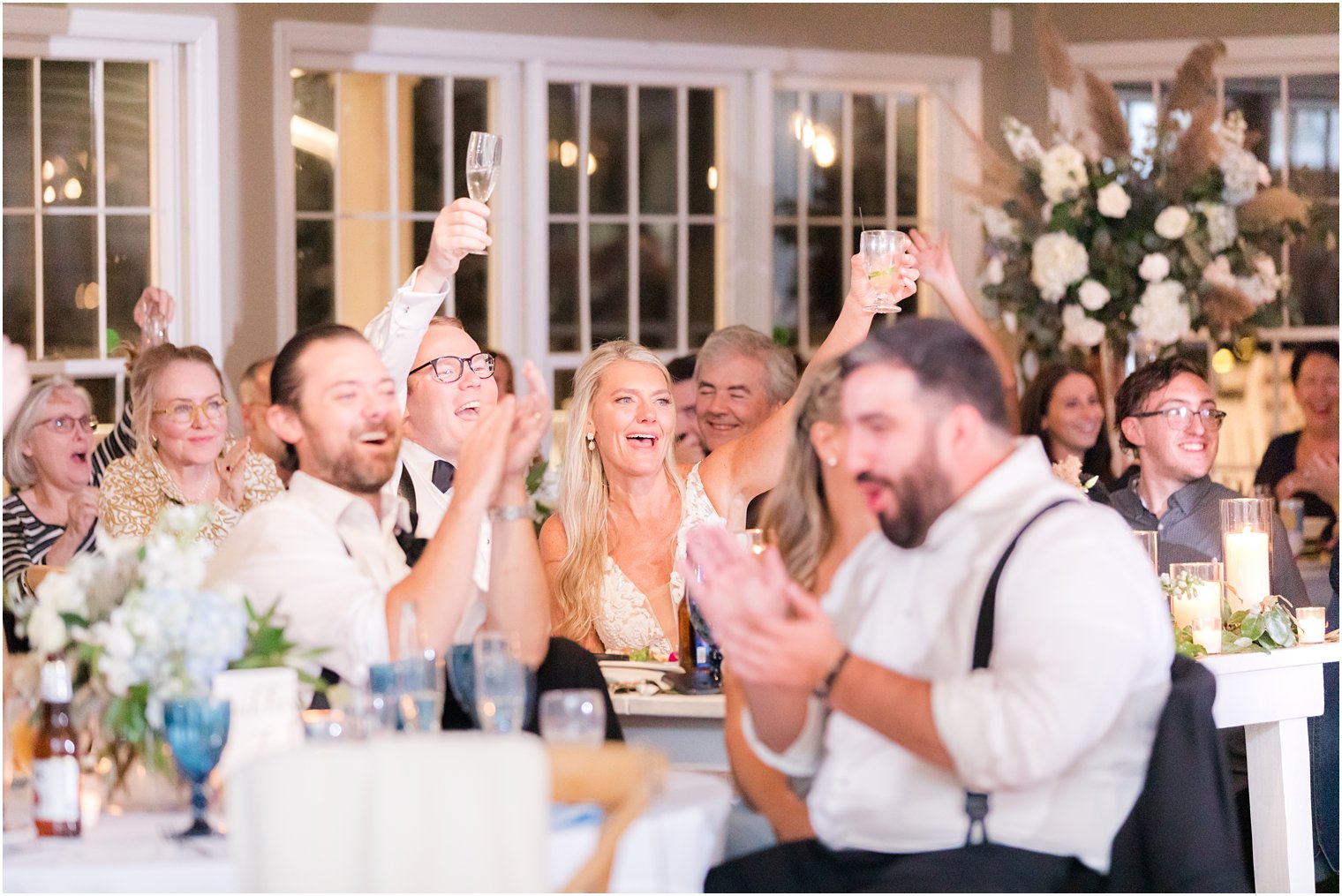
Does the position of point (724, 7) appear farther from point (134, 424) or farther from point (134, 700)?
point (134, 700)

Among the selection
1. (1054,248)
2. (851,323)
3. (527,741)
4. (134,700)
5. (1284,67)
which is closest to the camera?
(527,741)

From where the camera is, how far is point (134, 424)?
429cm

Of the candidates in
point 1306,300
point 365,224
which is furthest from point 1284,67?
point 365,224

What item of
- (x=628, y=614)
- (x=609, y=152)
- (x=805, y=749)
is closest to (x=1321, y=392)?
(x=609, y=152)

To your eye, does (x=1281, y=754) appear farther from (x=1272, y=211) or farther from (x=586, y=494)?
(x=1272, y=211)

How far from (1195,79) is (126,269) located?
3692mm

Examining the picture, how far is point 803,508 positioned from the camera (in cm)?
256

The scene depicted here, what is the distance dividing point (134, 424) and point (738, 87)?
2.97m

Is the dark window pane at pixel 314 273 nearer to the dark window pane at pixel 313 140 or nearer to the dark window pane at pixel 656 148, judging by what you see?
the dark window pane at pixel 313 140

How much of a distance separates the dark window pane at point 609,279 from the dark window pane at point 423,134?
63 cm

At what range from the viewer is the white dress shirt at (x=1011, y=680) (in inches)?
78.9

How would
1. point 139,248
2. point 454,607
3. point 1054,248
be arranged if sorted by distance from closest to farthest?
point 454,607, point 1054,248, point 139,248

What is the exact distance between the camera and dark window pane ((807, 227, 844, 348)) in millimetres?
6512

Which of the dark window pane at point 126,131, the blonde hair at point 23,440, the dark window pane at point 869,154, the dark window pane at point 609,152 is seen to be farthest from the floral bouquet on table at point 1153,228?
the blonde hair at point 23,440
